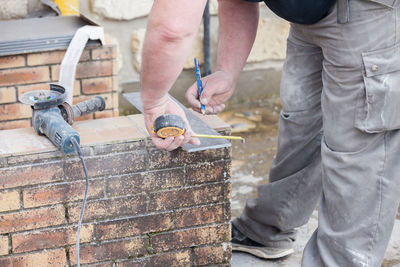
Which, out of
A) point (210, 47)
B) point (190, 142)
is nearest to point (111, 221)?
point (190, 142)

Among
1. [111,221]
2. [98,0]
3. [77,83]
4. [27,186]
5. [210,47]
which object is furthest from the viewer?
[210,47]

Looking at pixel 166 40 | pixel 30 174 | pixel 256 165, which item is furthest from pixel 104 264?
pixel 256 165

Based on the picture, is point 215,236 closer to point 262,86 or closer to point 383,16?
point 383,16

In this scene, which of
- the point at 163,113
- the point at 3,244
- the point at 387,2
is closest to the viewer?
the point at 387,2

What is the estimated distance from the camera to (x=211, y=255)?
2.25 meters

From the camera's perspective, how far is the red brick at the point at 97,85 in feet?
9.22

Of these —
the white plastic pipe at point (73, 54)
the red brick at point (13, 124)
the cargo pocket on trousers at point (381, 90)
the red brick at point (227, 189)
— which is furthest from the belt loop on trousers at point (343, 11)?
the red brick at point (13, 124)

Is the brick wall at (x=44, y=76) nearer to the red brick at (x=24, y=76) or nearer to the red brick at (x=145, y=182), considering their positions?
the red brick at (x=24, y=76)

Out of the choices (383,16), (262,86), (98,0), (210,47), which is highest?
(383,16)

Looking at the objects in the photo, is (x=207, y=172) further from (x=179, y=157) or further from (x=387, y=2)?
(x=387, y=2)

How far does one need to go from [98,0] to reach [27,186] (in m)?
2.17

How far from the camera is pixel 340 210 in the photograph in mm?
1975

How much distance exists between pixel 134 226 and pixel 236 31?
81 cm

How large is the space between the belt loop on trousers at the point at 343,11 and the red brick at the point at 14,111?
160cm
